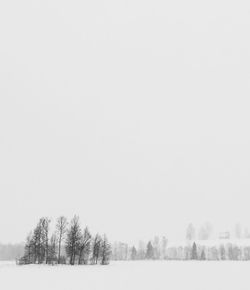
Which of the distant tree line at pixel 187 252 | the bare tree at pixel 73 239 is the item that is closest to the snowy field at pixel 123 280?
the bare tree at pixel 73 239

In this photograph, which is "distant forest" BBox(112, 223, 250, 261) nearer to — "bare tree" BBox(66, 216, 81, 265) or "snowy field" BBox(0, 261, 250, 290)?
"bare tree" BBox(66, 216, 81, 265)

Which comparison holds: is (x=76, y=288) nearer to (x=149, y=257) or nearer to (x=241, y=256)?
(x=149, y=257)

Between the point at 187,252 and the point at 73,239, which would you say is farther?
the point at 187,252

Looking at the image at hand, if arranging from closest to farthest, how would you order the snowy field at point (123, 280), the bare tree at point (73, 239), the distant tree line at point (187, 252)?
the snowy field at point (123, 280) < the bare tree at point (73, 239) < the distant tree line at point (187, 252)

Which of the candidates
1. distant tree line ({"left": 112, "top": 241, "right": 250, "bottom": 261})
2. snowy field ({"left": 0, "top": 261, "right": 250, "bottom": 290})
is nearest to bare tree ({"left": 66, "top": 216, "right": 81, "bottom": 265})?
snowy field ({"left": 0, "top": 261, "right": 250, "bottom": 290})

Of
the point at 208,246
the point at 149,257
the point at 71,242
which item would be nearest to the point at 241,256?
the point at 208,246

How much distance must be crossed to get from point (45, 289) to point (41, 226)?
51.0 meters

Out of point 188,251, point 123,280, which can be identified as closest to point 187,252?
point 188,251

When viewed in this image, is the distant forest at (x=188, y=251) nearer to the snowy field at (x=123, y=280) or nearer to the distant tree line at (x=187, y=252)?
the distant tree line at (x=187, y=252)

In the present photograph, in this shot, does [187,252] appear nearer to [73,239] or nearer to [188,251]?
[188,251]

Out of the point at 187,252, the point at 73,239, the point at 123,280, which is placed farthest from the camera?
the point at 187,252

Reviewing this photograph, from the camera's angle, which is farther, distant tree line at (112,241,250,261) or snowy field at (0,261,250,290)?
distant tree line at (112,241,250,261)

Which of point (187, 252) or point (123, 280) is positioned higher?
point (123, 280)

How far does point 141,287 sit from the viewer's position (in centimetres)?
2627
